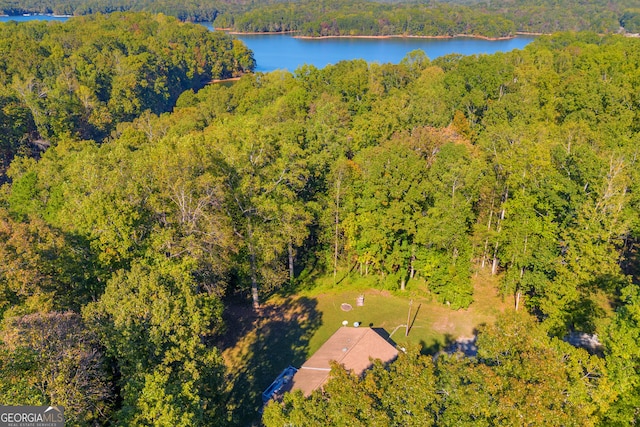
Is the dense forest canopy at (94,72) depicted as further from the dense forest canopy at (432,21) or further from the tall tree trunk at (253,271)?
the dense forest canopy at (432,21)

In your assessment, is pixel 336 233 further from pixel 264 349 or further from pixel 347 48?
pixel 347 48

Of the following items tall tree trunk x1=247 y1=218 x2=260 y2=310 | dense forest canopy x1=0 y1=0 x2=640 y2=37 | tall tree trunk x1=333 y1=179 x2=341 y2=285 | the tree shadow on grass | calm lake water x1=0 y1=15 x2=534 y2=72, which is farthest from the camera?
dense forest canopy x1=0 y1=0 x2=640 y2=37

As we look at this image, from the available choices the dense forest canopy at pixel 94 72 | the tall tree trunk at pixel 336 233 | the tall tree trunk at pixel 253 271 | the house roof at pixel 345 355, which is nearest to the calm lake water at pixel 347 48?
the dense forest canopy at pixel 94 72

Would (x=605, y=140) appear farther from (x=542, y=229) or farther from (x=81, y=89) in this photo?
(x=81, y=89)

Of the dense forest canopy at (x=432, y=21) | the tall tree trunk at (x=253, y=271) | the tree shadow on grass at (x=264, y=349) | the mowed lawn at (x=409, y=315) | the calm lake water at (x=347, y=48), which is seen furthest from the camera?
the dense forest canopy at (x=432, y=21)

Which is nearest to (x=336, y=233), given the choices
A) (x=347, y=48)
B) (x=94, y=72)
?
(x=94, y=72)

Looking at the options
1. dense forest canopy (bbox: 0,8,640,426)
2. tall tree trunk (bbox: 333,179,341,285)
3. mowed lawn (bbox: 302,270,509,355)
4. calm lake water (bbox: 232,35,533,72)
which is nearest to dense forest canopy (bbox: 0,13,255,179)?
dense forest canopy (bbox: 0,8,640,426)

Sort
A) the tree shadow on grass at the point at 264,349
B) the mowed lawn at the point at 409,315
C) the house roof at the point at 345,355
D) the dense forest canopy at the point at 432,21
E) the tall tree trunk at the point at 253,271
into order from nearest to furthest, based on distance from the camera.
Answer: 1. the house roof at the point at 345,355
2. the tree shadow on grass at the point at 264,349
3. the mowed lawn at the point at 409,315
4. the tall tree trunk at the point at 253,271
5. the dense forest canopy at the point at 432,21

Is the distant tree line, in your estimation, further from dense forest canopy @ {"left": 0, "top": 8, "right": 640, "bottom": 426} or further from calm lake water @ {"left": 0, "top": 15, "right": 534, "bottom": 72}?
dense forest canopy @ {"left": 0, "top": 8, "right": 640, "bottom": 426}
